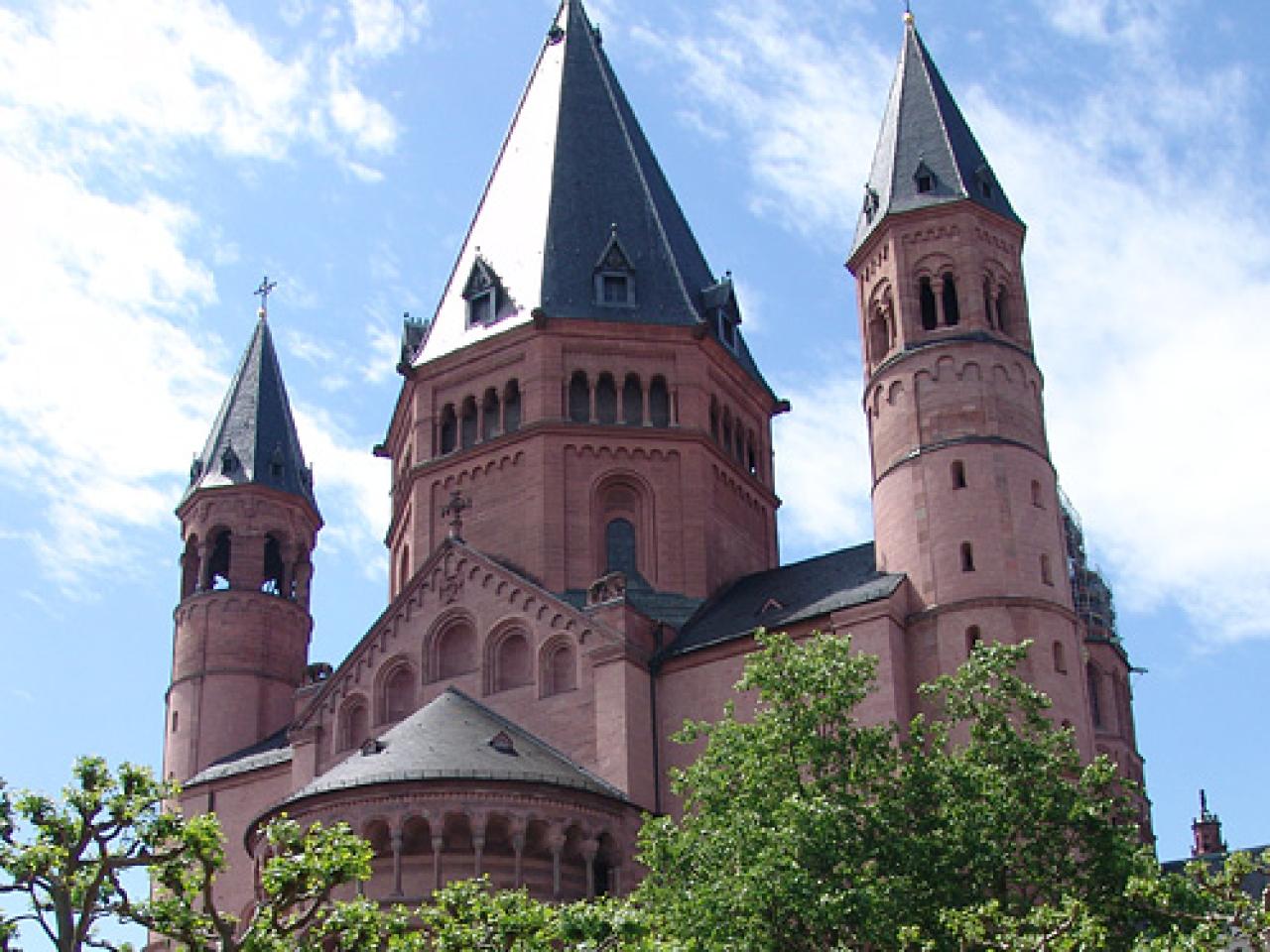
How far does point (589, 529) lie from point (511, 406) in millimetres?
5166

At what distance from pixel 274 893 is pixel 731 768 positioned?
11614 millimetres

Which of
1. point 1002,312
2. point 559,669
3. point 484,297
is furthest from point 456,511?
point 1002,312

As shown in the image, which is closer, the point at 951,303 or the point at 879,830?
the point at 879,830

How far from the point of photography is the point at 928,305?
48.7 meters

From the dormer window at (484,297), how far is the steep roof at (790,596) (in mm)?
11583

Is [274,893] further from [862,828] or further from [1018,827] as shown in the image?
[1018,827]

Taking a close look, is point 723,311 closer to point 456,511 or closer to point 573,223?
point 573,223

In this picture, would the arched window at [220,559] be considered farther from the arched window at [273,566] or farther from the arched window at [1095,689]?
the arched window at [1095,689]

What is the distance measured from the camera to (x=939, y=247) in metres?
49.0

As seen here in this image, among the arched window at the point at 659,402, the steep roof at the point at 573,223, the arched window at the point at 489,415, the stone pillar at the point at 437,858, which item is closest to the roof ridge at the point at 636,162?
the steep roof at the point at 573,223

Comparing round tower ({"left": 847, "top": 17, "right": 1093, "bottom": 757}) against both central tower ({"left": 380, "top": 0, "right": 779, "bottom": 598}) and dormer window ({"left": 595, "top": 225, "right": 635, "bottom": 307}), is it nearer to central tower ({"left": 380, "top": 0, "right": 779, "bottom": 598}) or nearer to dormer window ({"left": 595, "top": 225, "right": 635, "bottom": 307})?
central tower ({"left": 380, "top": 0, "right": 779, "bottom": 598})

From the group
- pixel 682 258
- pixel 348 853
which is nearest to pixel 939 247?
pixel 682 258

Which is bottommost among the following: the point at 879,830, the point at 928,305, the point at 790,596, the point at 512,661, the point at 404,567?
the point at 879,830

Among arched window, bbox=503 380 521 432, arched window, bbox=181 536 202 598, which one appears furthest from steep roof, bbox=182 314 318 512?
arched window, bbox=503 380 521 432
